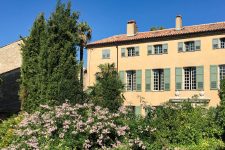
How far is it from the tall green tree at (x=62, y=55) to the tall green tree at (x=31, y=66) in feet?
3.15

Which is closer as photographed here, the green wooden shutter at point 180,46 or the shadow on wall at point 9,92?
the shadow on wall at point 9,92

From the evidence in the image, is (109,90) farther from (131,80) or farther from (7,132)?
(7,132)

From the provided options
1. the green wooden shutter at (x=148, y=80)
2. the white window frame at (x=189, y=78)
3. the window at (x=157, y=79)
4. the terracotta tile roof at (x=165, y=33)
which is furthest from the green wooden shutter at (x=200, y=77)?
the green wooden shutter at (x=148, y=80)

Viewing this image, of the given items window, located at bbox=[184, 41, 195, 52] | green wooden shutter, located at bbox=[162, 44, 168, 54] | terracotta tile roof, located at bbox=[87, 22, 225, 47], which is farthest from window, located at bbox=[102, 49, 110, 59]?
window, located at bbox=[184, 41, 195, 52]

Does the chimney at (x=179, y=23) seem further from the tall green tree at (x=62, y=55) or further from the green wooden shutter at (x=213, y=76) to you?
the tall green tree at (x=62, y=55)

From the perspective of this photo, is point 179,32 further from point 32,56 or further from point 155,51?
point 32,56

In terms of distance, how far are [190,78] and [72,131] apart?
28.8m

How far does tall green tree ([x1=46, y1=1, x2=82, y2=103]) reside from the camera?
27.1m

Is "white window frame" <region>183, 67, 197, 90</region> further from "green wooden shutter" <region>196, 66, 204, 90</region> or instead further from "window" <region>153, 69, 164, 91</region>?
"window" <region>153, 69, 164, 91</region>

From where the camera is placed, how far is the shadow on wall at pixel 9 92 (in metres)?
37.2

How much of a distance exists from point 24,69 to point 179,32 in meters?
16.4

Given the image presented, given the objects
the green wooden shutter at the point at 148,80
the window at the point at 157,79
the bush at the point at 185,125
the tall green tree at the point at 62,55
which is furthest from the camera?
the green wooden shutter at the point at 148,80

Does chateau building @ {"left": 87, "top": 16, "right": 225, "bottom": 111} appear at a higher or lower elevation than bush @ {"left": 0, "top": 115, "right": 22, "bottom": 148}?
higher

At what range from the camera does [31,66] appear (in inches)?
1145
